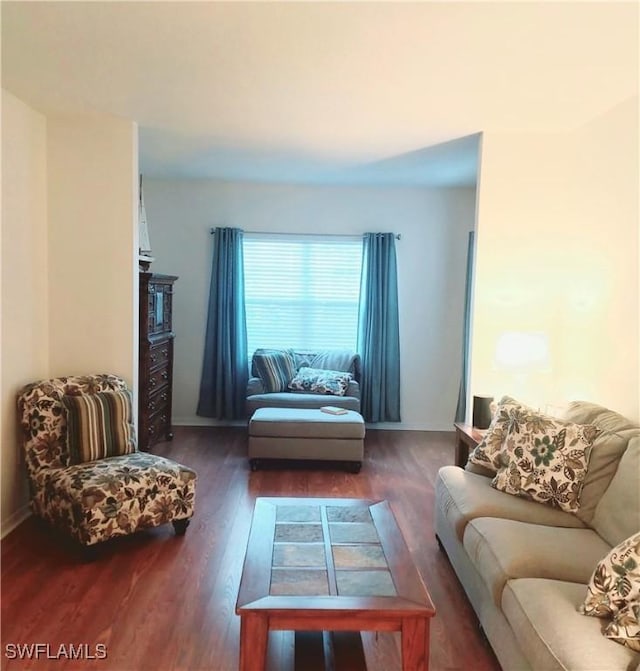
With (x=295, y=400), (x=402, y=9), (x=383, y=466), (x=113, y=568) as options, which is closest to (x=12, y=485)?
(x=113, y=568)

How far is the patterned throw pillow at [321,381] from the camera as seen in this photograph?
4.85 meters

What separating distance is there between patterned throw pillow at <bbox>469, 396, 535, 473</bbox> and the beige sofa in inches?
3.7

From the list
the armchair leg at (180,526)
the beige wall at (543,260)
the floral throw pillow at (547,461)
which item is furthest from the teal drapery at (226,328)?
the floral throw pillow at (547,461)

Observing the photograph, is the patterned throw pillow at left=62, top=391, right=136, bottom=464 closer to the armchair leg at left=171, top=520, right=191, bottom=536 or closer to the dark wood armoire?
the armchair leg at left=171, top=520, right=191, bottom=536

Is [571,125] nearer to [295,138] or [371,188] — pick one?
[295,138]

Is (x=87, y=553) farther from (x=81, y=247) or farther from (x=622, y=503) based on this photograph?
(x=622, y=503)

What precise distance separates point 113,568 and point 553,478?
7.29 feet

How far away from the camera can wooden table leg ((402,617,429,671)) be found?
1.69 metres

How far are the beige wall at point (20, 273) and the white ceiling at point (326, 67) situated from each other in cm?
24

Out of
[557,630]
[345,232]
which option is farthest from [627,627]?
[345,232]

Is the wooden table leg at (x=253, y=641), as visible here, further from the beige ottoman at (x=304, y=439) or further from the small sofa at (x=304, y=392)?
the small sofa at (x=304, y=392)

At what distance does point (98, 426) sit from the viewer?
3.03 meters

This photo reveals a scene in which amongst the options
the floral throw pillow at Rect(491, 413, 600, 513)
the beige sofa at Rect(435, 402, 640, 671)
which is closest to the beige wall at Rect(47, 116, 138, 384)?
the beige sofa at Rect(435, 402, 640, 671)

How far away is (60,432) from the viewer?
3.02 meters
